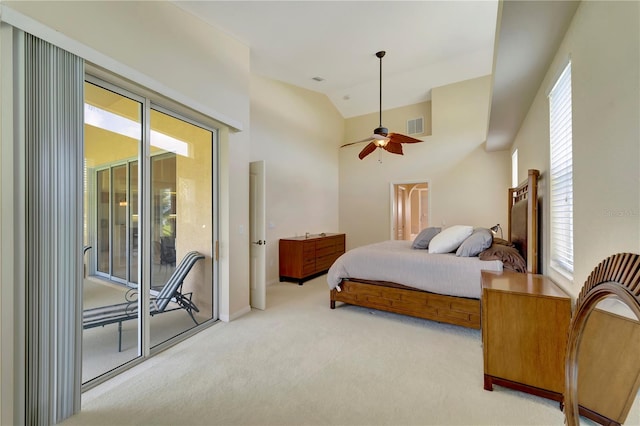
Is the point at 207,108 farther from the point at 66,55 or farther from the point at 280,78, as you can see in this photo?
the point at 280,78

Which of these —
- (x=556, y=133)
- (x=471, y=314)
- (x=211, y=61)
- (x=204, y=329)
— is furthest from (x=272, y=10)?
(x=471, y=314)

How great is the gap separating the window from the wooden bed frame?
180 mm

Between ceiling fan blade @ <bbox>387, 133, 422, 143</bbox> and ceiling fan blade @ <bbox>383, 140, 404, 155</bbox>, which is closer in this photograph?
ceiling fan blade @ <bbox>387, 133, 422, 143</bbox>

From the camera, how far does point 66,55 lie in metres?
1.76

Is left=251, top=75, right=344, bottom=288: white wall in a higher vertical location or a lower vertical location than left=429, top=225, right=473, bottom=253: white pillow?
higher

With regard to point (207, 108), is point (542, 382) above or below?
below

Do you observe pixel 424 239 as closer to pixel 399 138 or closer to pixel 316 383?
pixel 399 138

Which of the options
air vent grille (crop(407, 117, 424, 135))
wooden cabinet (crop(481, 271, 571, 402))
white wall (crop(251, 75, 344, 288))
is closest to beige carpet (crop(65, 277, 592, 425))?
wooden cabinet (crop(481, 271, 571, 402))

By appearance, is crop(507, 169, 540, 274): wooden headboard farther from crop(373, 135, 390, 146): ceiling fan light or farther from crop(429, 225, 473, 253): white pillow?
crop(373, 135, 390, 146): ceiling fan light

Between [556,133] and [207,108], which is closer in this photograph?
[556,133]

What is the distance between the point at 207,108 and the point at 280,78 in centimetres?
248

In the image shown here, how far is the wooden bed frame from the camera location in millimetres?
2537

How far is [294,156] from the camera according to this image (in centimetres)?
574

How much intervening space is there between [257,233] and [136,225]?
150cm
